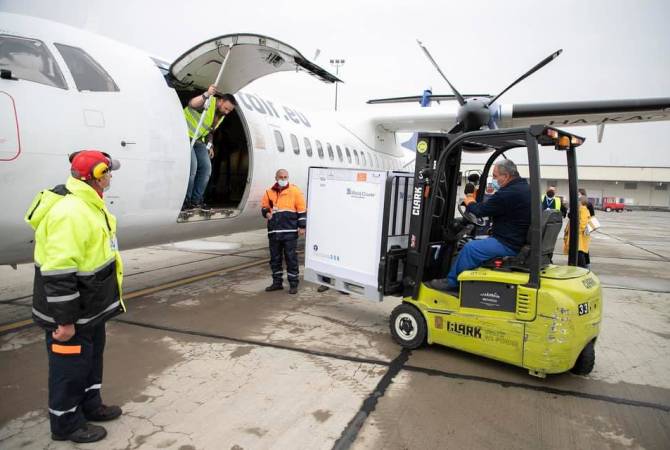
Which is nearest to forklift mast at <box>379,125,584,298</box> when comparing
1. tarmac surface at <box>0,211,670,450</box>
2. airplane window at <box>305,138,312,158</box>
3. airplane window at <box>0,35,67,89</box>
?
tarmac surface at <box>0,211,670,450</box>

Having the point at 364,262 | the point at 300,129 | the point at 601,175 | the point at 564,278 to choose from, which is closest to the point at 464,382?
the point at 564,278

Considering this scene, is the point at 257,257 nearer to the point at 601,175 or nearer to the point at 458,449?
the point at 458,449

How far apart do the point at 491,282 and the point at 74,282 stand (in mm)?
3475

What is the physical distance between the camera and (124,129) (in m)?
5.29

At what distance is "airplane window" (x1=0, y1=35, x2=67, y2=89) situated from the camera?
14.6ft

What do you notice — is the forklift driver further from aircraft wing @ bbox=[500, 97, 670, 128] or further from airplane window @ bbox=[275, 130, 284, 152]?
aircraft wing @ bbox=[500, 97, 670, 128]

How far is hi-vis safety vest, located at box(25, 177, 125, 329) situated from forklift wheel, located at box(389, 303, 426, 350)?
9.80 ft

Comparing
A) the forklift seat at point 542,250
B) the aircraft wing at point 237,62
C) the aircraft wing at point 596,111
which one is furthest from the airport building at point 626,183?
the forklift seat at point 542,250

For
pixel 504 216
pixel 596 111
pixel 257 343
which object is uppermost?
pixel 596 111

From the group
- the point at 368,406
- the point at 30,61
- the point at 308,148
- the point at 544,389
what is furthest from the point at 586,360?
the point at 308,148

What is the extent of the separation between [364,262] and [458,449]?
108 inches

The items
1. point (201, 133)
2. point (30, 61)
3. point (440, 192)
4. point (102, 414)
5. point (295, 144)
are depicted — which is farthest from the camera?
point (295, 144)

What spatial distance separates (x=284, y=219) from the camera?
24.2 feet

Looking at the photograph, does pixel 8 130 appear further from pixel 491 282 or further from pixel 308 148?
pixel 308 148
